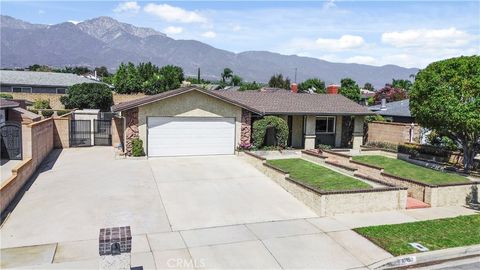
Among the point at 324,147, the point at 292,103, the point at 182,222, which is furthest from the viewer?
the point at 292,103

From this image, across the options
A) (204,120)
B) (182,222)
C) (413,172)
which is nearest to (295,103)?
(204,120)

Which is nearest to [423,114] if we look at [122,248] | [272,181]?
[272,181]

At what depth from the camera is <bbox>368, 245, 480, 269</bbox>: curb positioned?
9.66 meters

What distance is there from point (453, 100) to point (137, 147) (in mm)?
15099

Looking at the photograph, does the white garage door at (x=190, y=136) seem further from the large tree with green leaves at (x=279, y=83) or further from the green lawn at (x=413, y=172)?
the large tree with green leaves at (x=279, y=83)

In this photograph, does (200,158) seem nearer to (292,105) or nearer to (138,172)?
(138,172)

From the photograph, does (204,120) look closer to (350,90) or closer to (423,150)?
(423,150)

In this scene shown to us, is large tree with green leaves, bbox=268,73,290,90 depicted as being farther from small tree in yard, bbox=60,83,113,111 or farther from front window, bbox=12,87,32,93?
front window, bbox=12,87,32,93

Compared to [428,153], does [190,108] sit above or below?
above

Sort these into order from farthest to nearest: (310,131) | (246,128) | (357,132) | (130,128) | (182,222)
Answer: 1. (357,132)
2. (310,131)
3. (246,128)
4. (130,128)
5. (182,222)

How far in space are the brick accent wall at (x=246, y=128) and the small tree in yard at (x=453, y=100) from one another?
346 inches

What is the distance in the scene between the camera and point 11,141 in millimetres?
20078

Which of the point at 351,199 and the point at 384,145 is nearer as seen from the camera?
the point at 351,199

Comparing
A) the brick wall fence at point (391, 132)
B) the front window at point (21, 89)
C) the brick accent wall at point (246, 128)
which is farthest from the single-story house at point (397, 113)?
the front window at point (21, 89)
